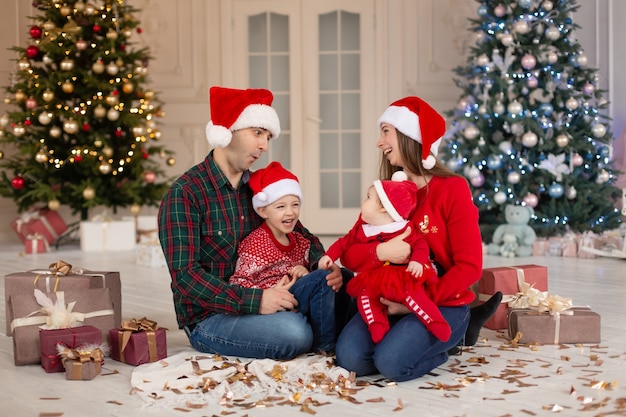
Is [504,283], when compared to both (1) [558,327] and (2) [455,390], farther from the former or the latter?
(2) [455,390]

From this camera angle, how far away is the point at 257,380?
2836 millimetres

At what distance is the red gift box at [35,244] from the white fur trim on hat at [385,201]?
15.4 feet

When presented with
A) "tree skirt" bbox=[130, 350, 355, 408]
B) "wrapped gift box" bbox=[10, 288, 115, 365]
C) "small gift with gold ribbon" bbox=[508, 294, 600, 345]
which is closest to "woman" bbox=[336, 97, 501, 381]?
"tree skirt" bbox=[130, 350, 355, 408]

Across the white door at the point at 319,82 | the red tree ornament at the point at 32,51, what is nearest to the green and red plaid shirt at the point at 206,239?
the red tree ornament at the point at 32,51

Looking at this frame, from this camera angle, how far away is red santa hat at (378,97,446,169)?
9.84 ft

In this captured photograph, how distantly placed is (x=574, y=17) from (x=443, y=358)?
5221 mm

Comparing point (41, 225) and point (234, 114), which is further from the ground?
point (234, 114)

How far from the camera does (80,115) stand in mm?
7043

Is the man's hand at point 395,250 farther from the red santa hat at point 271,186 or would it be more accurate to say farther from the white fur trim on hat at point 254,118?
the white fur trim on hat at point 254,118

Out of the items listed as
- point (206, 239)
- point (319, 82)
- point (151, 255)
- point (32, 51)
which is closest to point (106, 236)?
point (151, 255)

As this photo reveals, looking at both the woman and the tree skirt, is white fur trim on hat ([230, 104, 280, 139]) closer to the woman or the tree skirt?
the woman

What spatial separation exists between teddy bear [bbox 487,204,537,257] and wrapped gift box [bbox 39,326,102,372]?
390 centimetres

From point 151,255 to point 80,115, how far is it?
1761 mm

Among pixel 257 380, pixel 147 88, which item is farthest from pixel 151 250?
pixel 257 380
